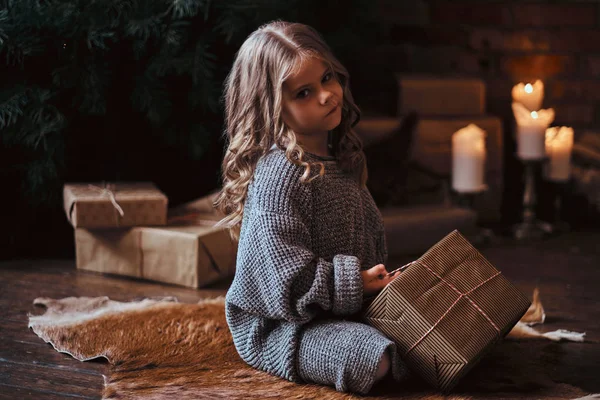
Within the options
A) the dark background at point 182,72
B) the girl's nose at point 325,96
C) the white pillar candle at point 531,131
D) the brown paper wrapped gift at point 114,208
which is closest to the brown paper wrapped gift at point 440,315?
the girl's nose at point 325,96

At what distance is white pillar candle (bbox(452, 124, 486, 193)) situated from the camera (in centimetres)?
244

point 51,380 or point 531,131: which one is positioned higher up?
point 531,131

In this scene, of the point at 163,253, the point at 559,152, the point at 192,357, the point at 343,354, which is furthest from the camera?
the point at 559,152

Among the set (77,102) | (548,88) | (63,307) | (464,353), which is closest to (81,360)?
(63,307)

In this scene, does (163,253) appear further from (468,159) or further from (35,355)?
(468,159)

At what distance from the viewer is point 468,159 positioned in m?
2.46

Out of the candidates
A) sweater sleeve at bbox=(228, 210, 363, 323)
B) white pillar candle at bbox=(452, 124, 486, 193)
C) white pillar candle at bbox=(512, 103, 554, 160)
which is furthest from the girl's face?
white pillar candle at bbox=(512, 103, 554, 160)

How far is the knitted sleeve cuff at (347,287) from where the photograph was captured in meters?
1.37

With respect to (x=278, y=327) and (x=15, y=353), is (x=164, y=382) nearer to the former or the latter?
(x=278, y=327)

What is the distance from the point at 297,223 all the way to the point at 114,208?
82 centimetres

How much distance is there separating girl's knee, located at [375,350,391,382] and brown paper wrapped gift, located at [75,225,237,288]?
0.78 metres

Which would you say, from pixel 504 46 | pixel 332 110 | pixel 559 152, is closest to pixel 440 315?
pixel 332 110

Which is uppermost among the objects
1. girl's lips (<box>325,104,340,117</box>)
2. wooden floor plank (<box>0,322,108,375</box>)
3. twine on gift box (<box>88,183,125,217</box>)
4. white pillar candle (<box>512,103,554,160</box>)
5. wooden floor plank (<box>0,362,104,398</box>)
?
girl's lips (<box>325,104,340,117</box>)

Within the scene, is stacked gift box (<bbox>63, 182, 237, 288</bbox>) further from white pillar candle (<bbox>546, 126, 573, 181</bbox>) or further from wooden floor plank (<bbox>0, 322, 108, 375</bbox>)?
white pillar candle (<bbox>546, 126, 573, 181</bbox>)
